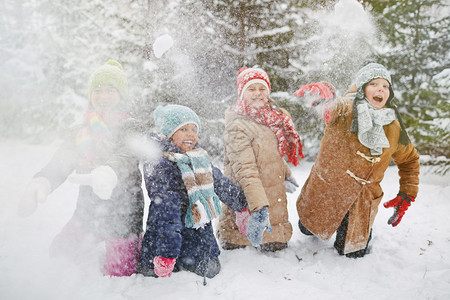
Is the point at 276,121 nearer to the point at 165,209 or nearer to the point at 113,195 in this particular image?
the point at 165,209

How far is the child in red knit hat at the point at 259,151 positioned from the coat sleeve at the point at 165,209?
66 cm

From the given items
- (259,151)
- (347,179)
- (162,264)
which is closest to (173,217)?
(162,264)

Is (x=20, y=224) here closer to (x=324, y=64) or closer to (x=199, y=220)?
(x=199, y=220)

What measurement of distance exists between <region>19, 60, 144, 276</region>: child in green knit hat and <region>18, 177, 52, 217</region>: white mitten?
95mm

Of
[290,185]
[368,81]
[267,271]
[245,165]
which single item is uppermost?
[368,81]

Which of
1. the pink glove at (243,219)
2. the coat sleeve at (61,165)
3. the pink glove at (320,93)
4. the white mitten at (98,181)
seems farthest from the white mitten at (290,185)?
the coat sleeve at (61,165)

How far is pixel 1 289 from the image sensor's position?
6.57 feet

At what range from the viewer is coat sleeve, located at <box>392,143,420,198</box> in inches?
113

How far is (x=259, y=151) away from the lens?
2693 mm

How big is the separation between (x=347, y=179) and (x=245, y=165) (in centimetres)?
101

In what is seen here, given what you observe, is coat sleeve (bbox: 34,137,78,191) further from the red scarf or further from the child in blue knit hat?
the red scarf

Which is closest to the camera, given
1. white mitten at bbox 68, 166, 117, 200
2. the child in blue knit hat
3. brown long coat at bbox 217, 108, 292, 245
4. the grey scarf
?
white mitten at bbox 68, 166, 117, 200

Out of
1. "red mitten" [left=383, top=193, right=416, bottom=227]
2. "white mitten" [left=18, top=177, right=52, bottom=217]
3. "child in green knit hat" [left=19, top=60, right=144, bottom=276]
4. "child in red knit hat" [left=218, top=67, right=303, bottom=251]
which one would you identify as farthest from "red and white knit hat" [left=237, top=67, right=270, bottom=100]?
"white mitten" [left=18, top=177, right=52, bottom=217]

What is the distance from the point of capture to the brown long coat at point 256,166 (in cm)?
262
